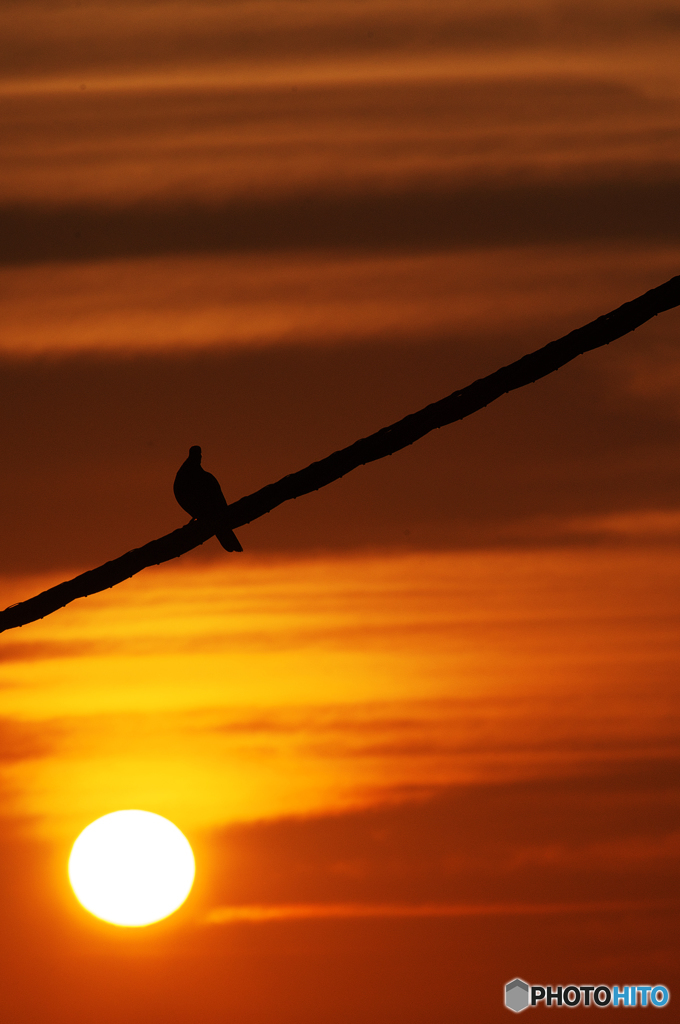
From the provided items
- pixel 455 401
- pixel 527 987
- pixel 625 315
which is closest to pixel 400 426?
pixel 455 401

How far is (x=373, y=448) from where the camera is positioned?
7949 mm

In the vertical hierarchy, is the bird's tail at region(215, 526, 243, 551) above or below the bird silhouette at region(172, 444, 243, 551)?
below

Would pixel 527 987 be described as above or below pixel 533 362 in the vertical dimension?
above

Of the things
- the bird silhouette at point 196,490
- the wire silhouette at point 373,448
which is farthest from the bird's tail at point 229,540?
the wire silhouette at point 373,448

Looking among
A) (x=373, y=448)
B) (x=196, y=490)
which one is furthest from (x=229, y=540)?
(x=373, y=448)

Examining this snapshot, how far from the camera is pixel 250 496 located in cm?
828

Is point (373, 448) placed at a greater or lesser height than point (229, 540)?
lesser

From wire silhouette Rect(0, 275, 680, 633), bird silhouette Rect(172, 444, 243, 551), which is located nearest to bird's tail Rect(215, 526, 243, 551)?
bird silhouette Rect(172, 444, 243, 551)

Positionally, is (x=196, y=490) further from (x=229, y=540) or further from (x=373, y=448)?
(x=373, y=448)

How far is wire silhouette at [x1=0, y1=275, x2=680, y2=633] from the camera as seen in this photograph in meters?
7.25

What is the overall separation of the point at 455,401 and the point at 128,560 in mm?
2394

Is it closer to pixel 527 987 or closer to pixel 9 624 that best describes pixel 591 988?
pixel 527 987

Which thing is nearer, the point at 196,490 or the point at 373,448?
the point at 373,448

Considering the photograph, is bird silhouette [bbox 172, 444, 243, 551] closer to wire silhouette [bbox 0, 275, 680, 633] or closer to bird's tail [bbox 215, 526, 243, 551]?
bird's tail [bbox 215, 526, 243, 551]
